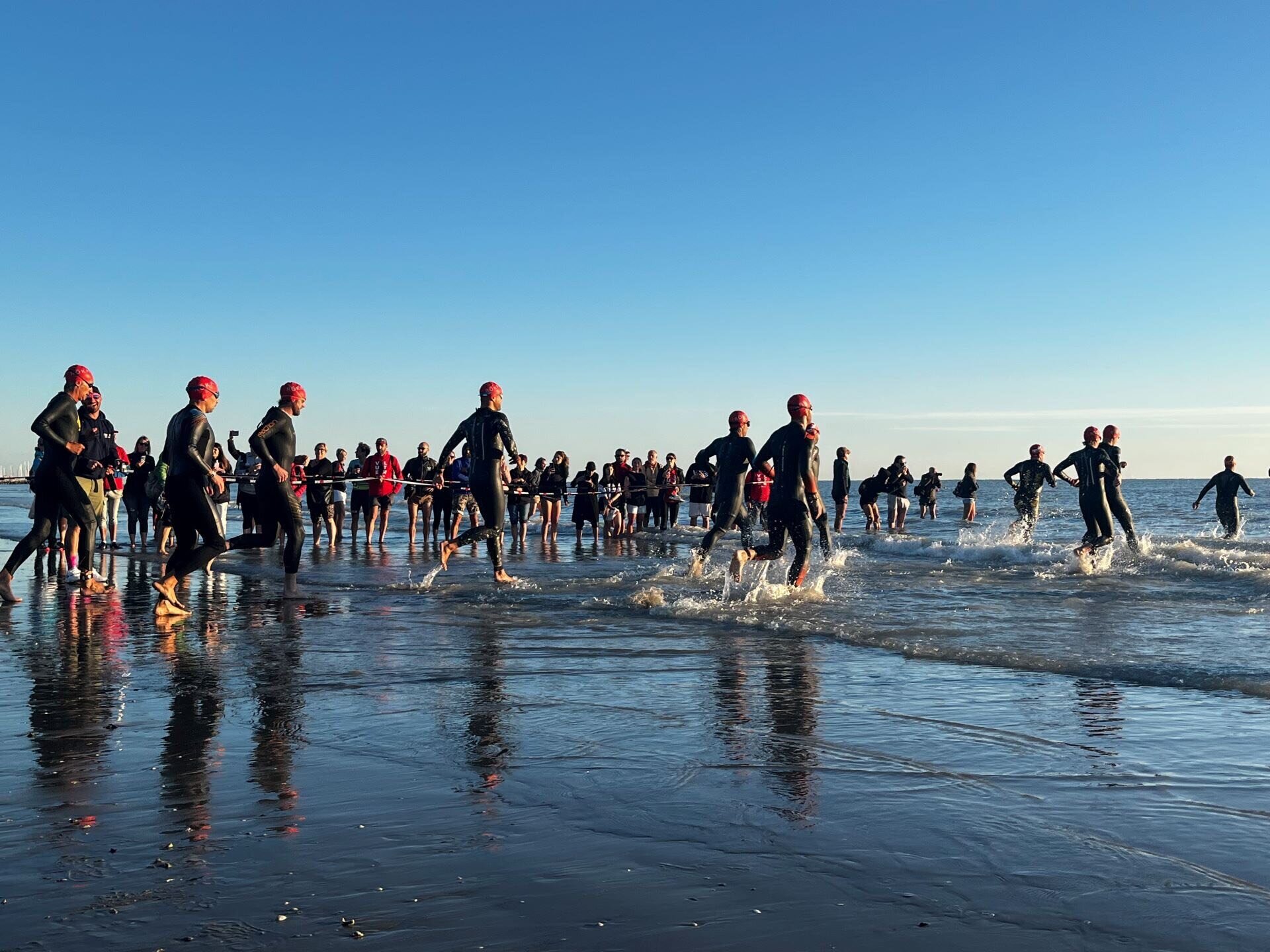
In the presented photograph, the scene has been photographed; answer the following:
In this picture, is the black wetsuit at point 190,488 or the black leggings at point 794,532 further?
the black leggings at point 794,532

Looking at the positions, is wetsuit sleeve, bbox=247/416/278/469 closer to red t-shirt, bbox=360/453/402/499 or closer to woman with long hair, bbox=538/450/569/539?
red t-shirt, bbox=360/453/402/499

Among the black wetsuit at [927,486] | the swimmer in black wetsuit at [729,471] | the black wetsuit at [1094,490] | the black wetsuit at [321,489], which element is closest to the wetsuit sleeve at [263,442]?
the swimmer in black wetsuit at [729,471]

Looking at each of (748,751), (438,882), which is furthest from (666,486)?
(438,882)

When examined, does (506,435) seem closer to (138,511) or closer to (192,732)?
(192,732)

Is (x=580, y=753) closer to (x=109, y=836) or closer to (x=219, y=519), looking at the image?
(x=109, y=836)

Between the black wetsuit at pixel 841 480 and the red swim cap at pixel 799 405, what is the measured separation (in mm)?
17624

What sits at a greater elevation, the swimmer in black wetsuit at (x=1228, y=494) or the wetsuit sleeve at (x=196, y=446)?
the wetsuit sleeve at (x=196, y=446)

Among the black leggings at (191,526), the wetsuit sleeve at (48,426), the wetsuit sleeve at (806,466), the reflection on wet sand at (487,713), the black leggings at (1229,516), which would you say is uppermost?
the wetsuit sleeve at (48,426)

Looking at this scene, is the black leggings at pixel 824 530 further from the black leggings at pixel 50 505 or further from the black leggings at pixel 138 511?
the black leggings at pixel 138 511

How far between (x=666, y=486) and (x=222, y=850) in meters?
21.9

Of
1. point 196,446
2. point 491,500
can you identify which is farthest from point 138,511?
point 196,446

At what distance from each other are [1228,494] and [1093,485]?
8697 mm

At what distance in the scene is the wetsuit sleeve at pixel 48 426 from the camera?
9484 mm

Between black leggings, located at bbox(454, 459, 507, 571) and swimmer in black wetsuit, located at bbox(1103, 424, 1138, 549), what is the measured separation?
8116mm
